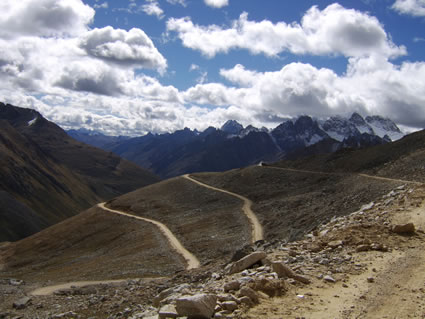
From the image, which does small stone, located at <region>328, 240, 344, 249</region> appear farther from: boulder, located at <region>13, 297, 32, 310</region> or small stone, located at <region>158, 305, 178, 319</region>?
boulder, located at <region>13, 297, 32, 310</region>

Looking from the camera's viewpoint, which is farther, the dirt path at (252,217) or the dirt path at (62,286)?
the dirt path at (252,217)

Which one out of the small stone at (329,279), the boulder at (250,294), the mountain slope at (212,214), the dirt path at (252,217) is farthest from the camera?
the dirt path at (252,217)

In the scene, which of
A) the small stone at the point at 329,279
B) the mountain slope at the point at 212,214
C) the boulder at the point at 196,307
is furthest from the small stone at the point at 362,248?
the mountain slope at the point at 212,214

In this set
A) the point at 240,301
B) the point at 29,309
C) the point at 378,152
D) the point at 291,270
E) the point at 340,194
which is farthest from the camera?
the point at 378,152

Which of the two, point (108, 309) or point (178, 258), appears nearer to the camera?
point (108, 309)

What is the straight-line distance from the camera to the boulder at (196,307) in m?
12.5

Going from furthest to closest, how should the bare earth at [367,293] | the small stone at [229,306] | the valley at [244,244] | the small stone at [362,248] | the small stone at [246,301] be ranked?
the small stone at [362,248] < the valley at [244,244] < the small stone at [246,301] < the small stone at [229,306] < the bare earth at [367,293]

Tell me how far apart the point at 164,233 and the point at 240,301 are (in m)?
58.0

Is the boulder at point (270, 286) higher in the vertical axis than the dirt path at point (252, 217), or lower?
higher

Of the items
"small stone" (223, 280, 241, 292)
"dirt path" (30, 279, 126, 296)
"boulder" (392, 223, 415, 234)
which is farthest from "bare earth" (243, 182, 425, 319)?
"dirt path" (30, 279, 126, 296)

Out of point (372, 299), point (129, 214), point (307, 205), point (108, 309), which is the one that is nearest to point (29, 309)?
point (108, 309)

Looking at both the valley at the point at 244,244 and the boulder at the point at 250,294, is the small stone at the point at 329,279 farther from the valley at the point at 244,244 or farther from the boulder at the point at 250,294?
the boulder at the point at 250,294

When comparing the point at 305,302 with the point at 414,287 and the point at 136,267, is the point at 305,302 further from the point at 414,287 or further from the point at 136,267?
the point at 136,267

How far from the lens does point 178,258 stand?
54.5m
